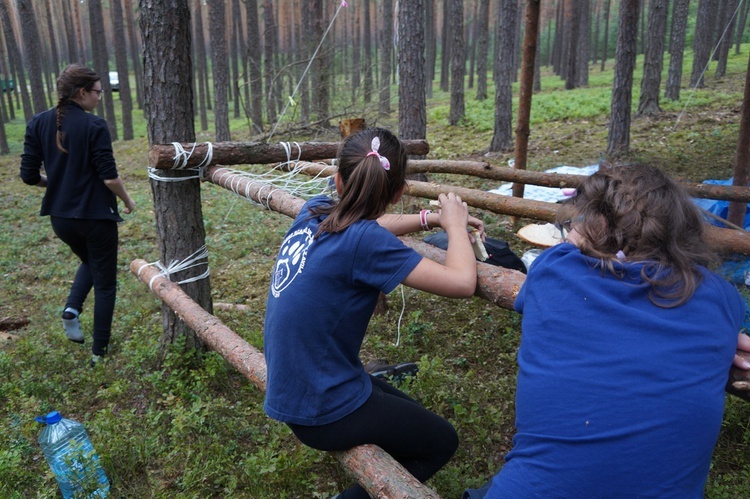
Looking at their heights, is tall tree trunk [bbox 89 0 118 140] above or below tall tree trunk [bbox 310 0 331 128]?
above

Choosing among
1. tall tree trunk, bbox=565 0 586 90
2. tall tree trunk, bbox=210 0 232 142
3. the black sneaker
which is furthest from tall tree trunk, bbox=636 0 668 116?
the black sneaker

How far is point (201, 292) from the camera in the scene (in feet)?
13.7

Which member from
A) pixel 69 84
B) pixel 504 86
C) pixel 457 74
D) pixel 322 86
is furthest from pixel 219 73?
pixel 69 84

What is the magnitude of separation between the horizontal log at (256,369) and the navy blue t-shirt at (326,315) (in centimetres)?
19

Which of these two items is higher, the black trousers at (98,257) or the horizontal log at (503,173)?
the horizontal log at (503,173)

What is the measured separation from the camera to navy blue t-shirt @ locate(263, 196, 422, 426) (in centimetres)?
190

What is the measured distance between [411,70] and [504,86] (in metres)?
5.29

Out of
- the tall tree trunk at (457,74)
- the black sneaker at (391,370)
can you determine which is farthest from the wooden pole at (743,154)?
the tall tree trunk at (457,74)

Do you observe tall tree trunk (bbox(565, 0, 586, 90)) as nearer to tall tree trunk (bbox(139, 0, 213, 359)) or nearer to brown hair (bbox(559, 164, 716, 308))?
tall tree trunk (bbox(139, 0, 213, 359))

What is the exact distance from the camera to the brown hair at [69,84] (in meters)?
4.00

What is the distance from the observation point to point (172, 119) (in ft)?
12.6

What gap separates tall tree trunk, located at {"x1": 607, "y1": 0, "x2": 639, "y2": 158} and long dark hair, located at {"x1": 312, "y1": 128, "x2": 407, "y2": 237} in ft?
28.6

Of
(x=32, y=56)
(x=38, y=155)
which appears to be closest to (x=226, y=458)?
(x=38, y=155)

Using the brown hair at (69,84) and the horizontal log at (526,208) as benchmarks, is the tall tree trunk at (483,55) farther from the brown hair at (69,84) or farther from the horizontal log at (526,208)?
the brown hair at (69,84)
